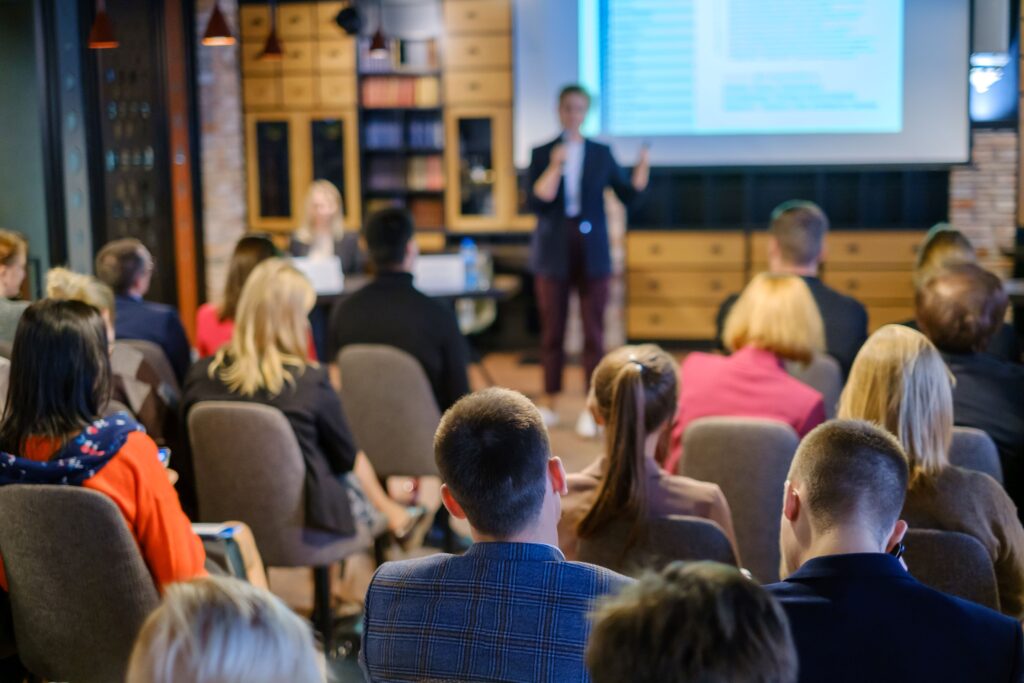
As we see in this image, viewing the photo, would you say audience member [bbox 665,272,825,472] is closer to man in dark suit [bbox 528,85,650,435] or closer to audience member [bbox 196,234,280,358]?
audience member [bbox 196,234,280,358]

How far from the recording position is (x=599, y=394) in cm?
245

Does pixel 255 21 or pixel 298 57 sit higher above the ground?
pixel 255 21

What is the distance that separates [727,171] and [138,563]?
5.90 m

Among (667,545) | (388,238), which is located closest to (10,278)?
(388,238)

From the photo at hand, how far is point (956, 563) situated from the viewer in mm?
2039

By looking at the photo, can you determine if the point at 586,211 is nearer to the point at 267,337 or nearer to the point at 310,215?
the point at 310,215

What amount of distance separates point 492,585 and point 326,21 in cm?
707

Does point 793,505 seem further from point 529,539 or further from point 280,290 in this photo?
point 280,290

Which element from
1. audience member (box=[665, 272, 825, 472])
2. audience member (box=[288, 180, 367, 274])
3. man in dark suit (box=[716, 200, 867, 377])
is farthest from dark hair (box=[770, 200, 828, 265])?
audience member (box=[288, 180, 367, 274])

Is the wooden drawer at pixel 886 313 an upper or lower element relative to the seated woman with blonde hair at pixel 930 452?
lower

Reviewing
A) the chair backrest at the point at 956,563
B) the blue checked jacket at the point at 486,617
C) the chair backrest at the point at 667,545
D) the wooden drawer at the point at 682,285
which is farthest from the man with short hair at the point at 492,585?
the wooden drawer at the point at 682,285

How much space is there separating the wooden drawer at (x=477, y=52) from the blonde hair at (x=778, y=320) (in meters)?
4.92

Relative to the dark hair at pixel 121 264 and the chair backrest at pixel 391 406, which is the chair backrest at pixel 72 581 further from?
the dark hair at pixel 121 264

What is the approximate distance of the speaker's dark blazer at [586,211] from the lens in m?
5.91
